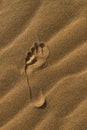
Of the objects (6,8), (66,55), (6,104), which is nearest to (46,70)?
(66,55)

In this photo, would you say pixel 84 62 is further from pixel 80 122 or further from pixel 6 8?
pixel 6 8

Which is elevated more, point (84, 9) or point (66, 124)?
point (84, 9)

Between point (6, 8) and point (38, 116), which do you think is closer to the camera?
point (38, 116)

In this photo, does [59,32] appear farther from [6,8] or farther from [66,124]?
[66,124]

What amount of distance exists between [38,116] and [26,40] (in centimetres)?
45

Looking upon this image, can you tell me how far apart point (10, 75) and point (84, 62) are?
44cm

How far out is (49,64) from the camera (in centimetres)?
211

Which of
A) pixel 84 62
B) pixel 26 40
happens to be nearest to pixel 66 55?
pixel 84 62

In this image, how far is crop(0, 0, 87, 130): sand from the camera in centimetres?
204

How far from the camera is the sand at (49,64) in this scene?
204 cm

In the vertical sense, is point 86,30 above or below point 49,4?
below

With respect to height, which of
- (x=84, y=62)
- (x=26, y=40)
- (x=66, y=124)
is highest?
(x=26, y=40)

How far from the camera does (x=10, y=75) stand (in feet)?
7.06

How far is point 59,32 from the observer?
2.14m
